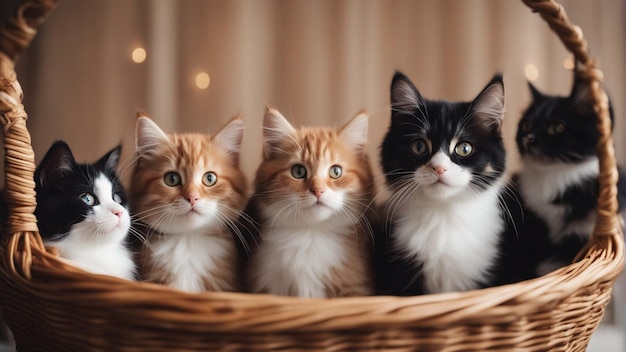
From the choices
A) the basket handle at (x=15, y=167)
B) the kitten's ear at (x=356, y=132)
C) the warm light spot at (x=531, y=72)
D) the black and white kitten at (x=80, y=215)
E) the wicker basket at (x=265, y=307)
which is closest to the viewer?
the wicker basket at (x=265, y=307)

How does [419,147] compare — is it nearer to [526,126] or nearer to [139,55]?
[526,126]

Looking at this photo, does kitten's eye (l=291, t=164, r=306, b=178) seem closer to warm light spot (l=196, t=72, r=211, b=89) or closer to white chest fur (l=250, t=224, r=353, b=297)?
white chest fur (l=250, t=224, r=353, b=297)

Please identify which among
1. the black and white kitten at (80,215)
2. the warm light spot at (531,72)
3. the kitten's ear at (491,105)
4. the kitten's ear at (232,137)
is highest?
the warm light spot at (531,72)

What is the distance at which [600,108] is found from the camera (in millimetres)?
1112

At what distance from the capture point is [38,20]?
970mm

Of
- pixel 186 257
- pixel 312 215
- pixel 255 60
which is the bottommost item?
pixel 186 257

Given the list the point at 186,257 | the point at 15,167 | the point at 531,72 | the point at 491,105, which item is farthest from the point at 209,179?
the point at 531,72

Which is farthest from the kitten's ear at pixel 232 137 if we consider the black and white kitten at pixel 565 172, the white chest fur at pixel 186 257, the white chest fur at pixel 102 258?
the black and white kitten at pixel 565 172

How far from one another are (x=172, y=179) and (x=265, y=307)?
0.55m

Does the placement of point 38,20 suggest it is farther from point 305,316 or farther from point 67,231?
point 305,316

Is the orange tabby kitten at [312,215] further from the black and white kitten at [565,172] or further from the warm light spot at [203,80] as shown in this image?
the warm light spot at [203,80]

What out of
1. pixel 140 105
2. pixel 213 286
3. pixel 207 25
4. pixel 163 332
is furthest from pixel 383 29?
pixel 163 332

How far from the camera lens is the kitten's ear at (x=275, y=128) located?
137 centimetres

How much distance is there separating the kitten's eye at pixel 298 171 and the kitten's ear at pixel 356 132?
14 cm
